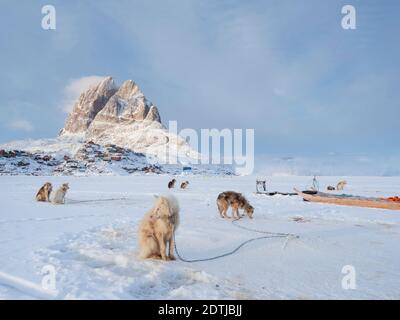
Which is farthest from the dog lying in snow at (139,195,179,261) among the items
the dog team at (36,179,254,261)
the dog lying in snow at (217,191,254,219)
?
the dog lying in snow at (217,191,254,219)

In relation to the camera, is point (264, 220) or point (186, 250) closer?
point (186, 250)

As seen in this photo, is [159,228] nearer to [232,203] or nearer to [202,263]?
[202,263]

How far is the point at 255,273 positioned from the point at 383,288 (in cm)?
194

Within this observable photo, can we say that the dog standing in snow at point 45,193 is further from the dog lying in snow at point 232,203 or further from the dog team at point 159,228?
the dog team at point 159,228

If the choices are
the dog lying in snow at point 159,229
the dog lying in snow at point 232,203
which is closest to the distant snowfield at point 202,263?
the dog lying in snow at point 159,229

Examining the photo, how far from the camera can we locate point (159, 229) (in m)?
6.09

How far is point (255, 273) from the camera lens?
5.60m

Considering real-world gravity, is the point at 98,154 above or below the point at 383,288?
above

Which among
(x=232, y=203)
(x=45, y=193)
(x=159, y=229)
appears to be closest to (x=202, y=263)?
(x=159, y=229)

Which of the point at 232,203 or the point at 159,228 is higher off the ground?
the point at 232,203

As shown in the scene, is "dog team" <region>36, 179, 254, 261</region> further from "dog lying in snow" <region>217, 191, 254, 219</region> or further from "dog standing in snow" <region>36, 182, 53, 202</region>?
"dog standing in snow" <region>36, 182, 53, 202</region>
